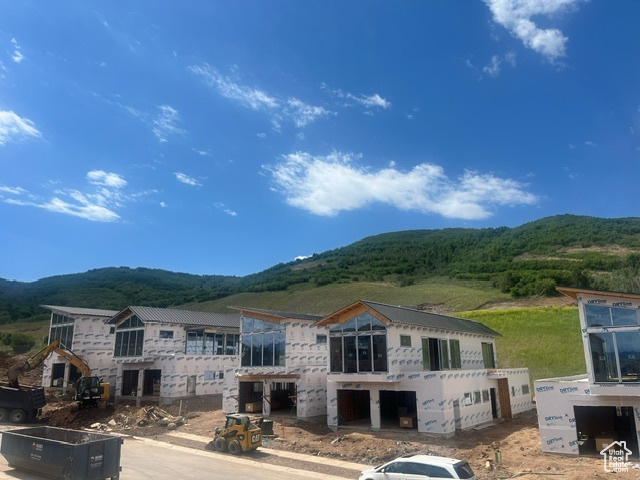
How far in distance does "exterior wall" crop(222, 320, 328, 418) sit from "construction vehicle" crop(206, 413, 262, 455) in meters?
7.35

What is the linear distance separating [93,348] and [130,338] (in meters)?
7.71

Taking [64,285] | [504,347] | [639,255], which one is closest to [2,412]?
[504,347]

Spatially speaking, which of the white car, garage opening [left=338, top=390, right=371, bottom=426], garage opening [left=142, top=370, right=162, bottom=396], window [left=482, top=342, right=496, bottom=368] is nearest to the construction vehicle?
garage opening [left=338, top=390, right=371, bottom=426]

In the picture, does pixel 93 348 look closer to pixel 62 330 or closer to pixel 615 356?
pixel 62 330

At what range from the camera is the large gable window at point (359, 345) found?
26.4 metres

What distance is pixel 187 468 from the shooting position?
1919 cm

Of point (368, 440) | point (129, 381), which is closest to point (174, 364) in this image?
point (129, 381)

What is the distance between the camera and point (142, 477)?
1741 centimetres

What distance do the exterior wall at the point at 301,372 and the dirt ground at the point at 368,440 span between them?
51.9 inches

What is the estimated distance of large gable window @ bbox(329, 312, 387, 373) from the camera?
86.5ft

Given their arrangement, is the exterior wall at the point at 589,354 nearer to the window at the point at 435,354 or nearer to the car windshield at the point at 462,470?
the car windshield at the point at 462,470

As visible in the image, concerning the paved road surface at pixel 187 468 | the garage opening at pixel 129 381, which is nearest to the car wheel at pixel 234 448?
the paved road surface at pixel 187 468

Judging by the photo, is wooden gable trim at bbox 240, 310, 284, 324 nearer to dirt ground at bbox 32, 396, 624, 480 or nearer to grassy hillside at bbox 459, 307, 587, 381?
dirt ground at bbox 32, 396, 624, 480

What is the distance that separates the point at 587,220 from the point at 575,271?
7526 cm
